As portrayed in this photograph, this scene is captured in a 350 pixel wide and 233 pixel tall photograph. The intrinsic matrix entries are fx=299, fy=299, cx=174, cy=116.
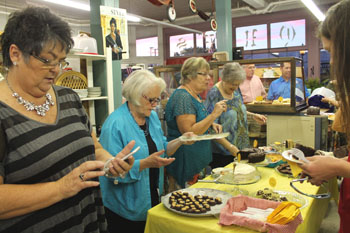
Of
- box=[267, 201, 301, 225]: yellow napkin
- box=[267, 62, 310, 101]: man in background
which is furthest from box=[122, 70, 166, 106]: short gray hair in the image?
box=[267, 62, 310, 101]: man in background

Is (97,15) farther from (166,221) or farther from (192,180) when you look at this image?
(166,221)

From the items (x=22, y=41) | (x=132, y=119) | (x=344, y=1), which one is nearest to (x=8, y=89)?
(x=22, y=41)

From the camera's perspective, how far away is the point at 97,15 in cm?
393

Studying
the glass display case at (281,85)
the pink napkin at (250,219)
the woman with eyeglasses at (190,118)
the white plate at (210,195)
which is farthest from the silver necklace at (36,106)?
the glass display case at (281,85)

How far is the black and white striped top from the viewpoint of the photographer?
1.15 meters

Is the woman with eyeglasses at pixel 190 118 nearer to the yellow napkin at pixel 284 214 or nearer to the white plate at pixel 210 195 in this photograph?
the white plate at pixel 210 195

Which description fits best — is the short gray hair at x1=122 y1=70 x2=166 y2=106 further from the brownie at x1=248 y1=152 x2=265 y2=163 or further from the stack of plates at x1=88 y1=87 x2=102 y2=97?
the stack of plates at x1=88 y1=87 x2=102 y2=97

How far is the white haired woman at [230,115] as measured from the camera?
3209mm

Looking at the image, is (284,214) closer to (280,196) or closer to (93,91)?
(280,196)

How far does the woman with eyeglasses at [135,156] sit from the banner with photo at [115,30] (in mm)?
1777

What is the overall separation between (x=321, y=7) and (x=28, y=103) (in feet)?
35.3

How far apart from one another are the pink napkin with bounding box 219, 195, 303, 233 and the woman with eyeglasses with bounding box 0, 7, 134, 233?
77cm

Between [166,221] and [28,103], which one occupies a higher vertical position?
[28,103]

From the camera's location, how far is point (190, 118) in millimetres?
2754
